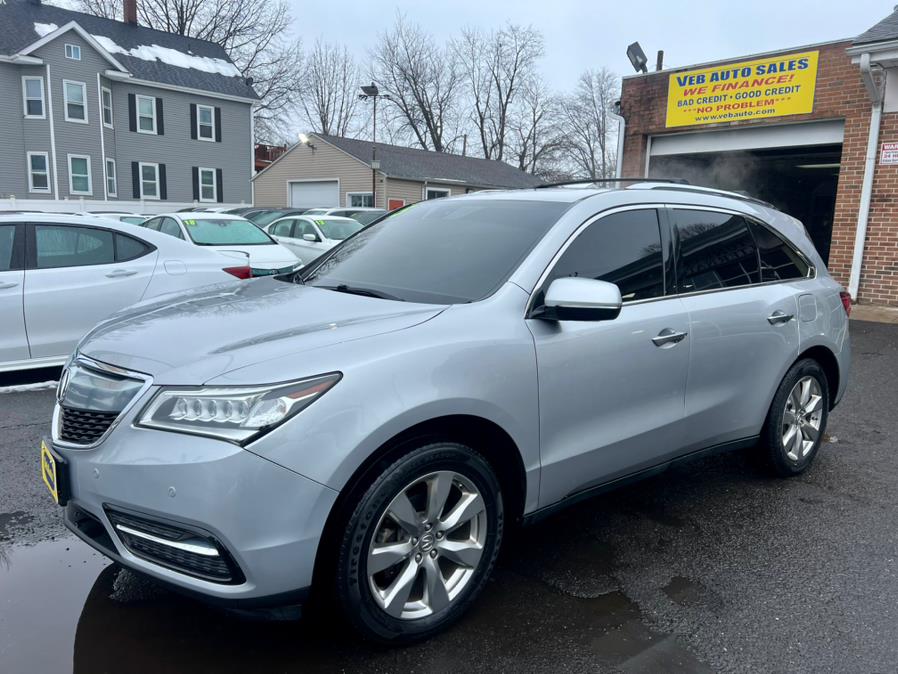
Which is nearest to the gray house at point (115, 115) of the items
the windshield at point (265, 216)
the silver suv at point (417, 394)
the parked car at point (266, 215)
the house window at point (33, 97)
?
the house window at point (33, 97)

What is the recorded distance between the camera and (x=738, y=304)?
362 cm

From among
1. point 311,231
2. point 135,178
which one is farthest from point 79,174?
point 311,231

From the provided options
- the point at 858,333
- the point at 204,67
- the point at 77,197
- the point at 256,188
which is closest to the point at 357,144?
the point at 256,188

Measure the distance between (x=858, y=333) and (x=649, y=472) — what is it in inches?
282

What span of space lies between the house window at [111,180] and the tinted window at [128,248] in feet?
83.3

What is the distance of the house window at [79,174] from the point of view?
2720cm

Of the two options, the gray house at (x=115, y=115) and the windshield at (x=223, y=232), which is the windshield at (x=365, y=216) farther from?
the gray house at (x=115, y=115)

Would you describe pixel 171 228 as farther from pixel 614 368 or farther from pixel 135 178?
pixel 135 178

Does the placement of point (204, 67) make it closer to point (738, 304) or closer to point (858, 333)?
point (858, 333)

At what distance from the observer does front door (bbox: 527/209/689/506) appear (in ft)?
9.20

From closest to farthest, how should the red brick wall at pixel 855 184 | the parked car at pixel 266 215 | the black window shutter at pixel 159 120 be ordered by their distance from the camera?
the red brick wall at pixel 855 184 → the parked car at pixel 266 215 → the black window shutter at pixel 159 120

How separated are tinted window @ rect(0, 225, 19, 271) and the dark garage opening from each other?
1073 centimetres

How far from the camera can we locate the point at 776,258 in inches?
161

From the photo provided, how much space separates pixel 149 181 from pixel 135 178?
61 centimetres
